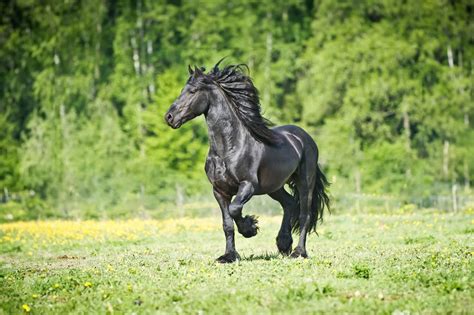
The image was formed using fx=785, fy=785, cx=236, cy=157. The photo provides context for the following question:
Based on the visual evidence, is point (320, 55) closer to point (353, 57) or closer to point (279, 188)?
point (353, 57)

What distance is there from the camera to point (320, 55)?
4825 centimetres

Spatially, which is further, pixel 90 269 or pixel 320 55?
pixel 320 55

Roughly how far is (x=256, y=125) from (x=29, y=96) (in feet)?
152

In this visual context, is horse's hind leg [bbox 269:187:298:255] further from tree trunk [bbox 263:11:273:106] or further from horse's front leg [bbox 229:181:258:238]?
tree trunk [bbox 263:11:273:106]

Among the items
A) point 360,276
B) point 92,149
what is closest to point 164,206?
point 92,149

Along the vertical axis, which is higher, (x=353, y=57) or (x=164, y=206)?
(x=353, y=57)

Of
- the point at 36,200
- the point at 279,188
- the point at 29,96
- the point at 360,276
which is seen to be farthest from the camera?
the point at 29,96

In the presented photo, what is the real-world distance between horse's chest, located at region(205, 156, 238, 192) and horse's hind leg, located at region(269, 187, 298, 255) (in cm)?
166

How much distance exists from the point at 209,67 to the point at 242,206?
123 ft

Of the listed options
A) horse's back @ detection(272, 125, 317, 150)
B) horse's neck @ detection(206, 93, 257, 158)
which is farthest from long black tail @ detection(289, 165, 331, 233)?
horse's neck @ detection(206, 93, 257, 158)

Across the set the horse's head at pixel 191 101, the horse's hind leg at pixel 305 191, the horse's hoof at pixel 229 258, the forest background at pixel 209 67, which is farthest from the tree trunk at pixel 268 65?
the horse's hoof at pixel 229 258

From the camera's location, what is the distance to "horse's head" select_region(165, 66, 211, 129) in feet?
40.6

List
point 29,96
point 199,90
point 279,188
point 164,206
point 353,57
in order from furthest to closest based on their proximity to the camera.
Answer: point 29,96
point 353,57
point 164,206
point 279,188
point 199,90

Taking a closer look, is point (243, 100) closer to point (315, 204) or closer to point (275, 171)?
point (275, 171)
